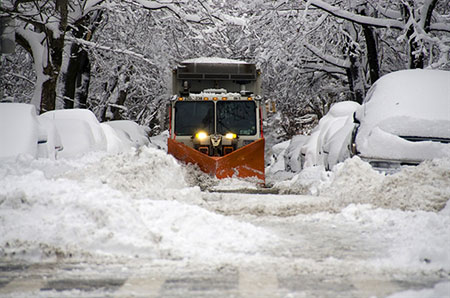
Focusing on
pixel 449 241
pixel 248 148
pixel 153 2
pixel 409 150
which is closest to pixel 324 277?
pixel 449 241

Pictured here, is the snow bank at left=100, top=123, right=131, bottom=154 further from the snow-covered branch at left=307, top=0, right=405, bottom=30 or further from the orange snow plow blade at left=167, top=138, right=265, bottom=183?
the snow-covered branch at left=307, top=0, right=405, bottom=30

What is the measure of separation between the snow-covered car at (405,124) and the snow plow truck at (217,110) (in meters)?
4.68

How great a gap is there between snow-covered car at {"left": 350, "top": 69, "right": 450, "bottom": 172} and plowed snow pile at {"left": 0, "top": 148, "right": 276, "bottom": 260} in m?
3.93

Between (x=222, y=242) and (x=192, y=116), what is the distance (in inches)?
417

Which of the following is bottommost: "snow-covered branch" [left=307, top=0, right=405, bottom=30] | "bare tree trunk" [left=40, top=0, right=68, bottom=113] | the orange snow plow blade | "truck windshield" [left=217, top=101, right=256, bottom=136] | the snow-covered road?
the orange snow plow blade

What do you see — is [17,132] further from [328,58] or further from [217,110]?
[328,58]

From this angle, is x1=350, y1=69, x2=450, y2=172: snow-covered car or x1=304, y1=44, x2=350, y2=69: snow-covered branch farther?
x1=304, y1=44, x2=350, y2=69: snow-covered branch

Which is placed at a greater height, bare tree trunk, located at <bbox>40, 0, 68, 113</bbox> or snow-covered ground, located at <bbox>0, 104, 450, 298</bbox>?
bare tree trunk, located at <bbox>40, 0, 68, 113</bbox>

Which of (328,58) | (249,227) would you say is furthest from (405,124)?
(328,58)

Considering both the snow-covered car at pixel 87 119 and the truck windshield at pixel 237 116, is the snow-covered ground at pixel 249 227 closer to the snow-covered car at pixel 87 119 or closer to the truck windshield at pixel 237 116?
the snow-covered car at pixel 87 119

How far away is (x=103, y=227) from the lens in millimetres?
5445

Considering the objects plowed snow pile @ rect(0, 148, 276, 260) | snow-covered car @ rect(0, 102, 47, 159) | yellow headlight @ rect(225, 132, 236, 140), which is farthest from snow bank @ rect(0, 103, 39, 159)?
yellow headlight @ rect(225, 132, 236, 140)

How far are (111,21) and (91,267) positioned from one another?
18.5m

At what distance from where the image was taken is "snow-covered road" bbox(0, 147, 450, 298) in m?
4.21
